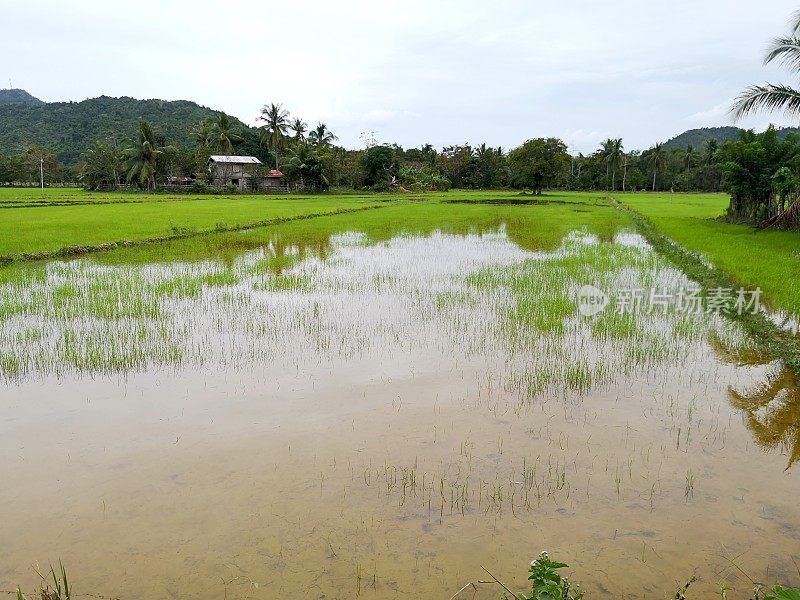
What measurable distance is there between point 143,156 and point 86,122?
27.5m

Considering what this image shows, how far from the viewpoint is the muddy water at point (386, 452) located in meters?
2.50

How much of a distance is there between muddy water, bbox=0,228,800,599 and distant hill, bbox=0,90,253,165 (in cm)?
5084

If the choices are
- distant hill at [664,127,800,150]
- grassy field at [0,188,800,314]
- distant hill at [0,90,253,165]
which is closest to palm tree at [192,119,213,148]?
distant hill at [0,90,253,165]

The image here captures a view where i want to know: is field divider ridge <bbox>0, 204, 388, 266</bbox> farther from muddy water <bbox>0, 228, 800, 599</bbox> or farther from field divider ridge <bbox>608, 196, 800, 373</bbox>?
Result: field divider ridge <bbox>608, 196, 800, 373</bbox>

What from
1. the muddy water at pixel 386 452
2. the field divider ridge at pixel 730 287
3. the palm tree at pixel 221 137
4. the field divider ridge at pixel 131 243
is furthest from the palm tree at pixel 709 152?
the muddy water at pixel 386 452

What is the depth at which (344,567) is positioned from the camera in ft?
8.09

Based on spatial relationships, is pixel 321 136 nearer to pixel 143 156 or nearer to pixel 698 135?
pixel 143 156

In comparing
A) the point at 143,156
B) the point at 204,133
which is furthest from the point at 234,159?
the point at 204,133

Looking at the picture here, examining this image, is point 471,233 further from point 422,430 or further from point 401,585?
point 401,585

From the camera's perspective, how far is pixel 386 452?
3.49 meters

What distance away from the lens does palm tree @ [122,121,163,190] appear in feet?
122

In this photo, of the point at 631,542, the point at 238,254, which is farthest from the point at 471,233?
the point at 631,542

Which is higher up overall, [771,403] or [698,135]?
[698,135]

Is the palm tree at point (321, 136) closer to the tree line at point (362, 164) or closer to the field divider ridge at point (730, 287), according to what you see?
the tree line at point (362, 164)
